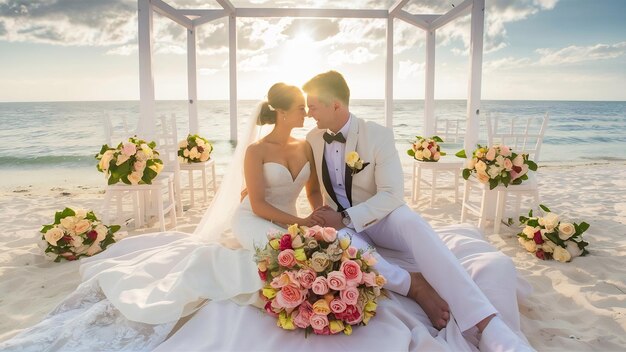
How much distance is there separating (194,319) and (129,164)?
9.29ft

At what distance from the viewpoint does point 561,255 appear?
400cm

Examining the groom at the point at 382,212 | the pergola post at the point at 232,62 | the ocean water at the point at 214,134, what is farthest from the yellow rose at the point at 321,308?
the ocean water at the point at 214,134

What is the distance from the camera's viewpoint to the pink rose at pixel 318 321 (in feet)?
6.66

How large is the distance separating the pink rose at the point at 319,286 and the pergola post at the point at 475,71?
445cm

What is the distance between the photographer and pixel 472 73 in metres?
5.93

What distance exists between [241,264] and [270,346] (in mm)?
665

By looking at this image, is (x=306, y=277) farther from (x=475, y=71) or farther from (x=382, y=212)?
(x=475, y=71)

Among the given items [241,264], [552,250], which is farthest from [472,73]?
[241,264]

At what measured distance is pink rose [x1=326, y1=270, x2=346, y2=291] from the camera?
78.4 inches

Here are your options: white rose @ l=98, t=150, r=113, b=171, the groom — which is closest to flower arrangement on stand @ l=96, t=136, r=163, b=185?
white rose @ l=98, t=150, r=113, b=171

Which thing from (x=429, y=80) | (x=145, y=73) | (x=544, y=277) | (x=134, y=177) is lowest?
(x=544, y=277)

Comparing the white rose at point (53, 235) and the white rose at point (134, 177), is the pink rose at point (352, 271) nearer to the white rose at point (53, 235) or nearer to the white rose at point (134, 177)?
the white rose at point (53, 235)

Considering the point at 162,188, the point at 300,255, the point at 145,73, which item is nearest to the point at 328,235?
the point at 300,255

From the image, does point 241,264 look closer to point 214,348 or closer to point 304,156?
point 214,348
